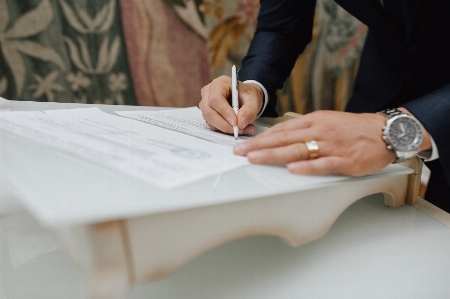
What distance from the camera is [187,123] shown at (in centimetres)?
57

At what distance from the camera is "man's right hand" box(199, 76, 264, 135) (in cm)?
51

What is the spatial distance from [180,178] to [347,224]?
0.28 meters

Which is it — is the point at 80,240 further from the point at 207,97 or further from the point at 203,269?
the point at 207,97

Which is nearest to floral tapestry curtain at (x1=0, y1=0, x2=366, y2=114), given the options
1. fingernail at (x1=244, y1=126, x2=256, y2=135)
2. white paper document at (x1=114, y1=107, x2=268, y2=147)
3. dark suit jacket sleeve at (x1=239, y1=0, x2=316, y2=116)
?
dark suit jacket sleeve at (x1=239, y1=0, x2=316, y2=116)

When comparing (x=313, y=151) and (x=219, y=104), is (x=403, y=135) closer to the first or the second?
(x=313, y=151)

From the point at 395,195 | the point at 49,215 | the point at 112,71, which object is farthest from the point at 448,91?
the point at 112,71

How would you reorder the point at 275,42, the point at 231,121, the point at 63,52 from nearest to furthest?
1. the point at 231,121
2. the point at 275,42
3. the point at 63,52

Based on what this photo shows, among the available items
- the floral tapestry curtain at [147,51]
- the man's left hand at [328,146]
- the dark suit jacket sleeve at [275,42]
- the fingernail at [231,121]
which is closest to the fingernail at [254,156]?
the man's left hand at [328,146]

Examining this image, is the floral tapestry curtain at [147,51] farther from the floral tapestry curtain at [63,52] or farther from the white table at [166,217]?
the white table at [166,217]

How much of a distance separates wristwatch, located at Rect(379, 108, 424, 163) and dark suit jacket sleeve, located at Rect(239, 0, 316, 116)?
1.33ft

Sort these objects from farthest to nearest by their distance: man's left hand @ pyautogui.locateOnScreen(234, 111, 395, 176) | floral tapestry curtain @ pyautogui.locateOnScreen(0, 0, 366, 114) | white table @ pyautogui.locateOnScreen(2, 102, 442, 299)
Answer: floral tapestry curtain @ pyautogui.locateOnScreen(0, 0, 366, 114) < man's left hand @ pyautogui.locateOnScreen(234, 111, 395, 176) < white table @ pyautogui.locateOnScreen(2, 102, 442, 299)

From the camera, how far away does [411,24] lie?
25.1 inches

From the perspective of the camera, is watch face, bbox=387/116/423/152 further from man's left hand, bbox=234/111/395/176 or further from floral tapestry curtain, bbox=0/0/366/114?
floral tapestry curtain, bbox=0/0/366/114

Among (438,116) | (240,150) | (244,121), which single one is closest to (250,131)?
(244,121)
